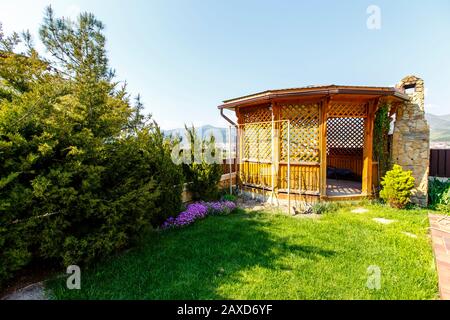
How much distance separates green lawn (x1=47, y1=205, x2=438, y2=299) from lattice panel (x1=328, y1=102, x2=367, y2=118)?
305 centimetres

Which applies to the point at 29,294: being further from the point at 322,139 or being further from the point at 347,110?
the point at 347,110

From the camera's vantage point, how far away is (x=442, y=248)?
3.00 meters

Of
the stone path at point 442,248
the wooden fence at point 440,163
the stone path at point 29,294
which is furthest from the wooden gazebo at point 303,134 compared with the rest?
the stone path at point 29,294

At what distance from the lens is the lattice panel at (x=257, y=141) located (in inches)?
252

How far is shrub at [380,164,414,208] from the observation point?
17.1 feet

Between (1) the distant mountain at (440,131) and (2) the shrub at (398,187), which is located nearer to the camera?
(2) the shrub at (398,187)

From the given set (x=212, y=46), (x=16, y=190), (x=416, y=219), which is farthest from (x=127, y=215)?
(x=212, y=46)

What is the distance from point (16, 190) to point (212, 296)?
2397 millimetres

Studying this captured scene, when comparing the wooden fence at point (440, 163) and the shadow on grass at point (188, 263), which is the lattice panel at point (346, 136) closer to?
the wooden fence at point (440, 163)

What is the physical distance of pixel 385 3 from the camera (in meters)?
5.39

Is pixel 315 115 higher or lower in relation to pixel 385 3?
lower

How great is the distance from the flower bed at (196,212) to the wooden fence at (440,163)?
6604 mm

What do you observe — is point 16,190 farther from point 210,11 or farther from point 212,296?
point 210,11

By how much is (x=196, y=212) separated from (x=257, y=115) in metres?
3.81
